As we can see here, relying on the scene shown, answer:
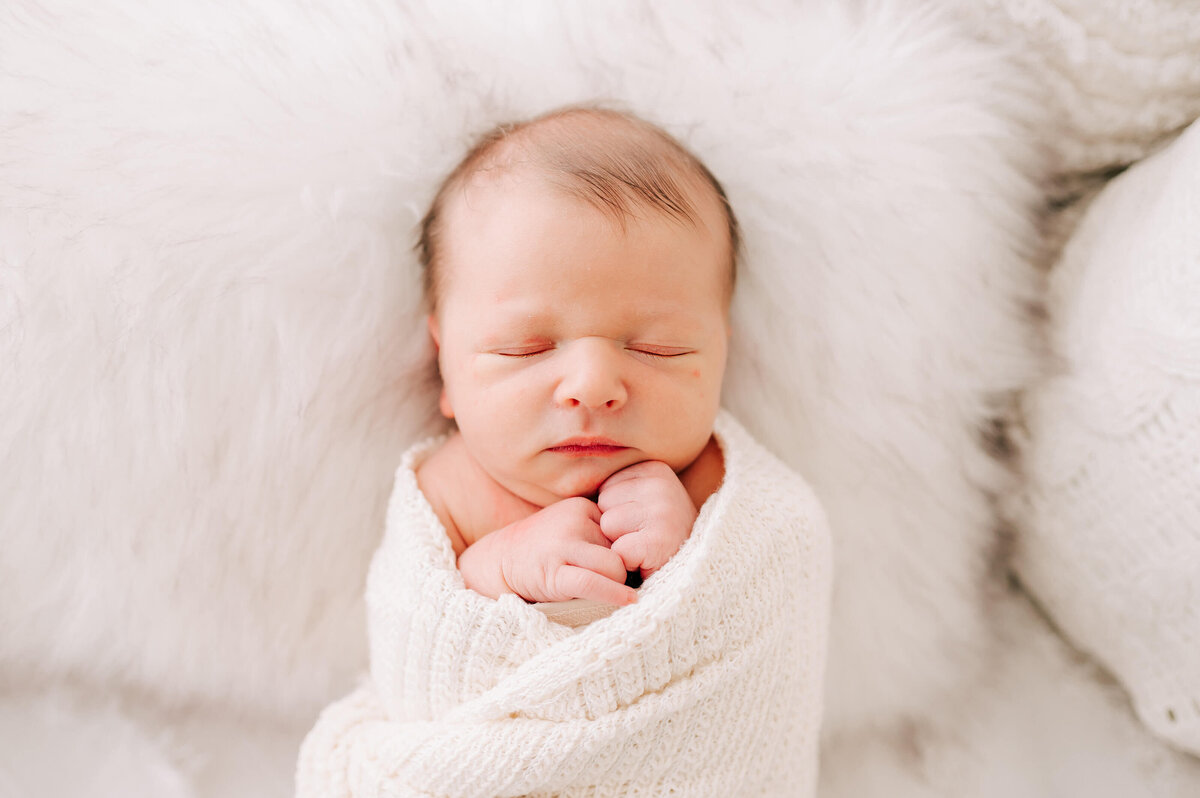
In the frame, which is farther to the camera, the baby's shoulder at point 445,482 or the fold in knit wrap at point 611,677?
the baby's shoulder at point 445,482

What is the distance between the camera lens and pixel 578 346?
0.89 m

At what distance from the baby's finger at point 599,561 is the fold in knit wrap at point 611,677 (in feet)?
0.11

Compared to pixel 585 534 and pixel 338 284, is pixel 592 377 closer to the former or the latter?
pixel 585 534

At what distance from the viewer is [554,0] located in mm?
1010

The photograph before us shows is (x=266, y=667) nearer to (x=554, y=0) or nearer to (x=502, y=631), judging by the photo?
(x=502, y=631)

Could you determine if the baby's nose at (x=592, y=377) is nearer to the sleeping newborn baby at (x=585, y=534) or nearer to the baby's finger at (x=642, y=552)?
the sleeping newborn baby at (x=585, y=534)

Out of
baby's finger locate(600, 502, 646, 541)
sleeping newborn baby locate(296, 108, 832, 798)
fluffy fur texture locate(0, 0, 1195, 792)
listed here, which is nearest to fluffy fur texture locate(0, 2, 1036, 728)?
fluffy fur texture locate(0, 0, 1195, 792)

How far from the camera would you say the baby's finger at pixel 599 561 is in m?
0.82

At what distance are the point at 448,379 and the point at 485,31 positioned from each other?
0.43 metres

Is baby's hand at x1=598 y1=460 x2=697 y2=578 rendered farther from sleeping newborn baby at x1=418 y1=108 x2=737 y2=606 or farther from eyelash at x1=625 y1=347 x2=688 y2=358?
eyelash at x1=625 y1=347 x2=688 y2=358

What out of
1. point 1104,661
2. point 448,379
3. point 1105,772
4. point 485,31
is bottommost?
point 1105,772

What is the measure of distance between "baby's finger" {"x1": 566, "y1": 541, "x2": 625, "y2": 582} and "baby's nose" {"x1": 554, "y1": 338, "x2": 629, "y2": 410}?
150 mm

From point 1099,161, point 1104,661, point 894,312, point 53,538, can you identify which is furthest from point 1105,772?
point 53,538

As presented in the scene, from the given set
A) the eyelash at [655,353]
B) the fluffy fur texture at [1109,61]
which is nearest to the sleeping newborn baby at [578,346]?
the eyelash at [655,353]
